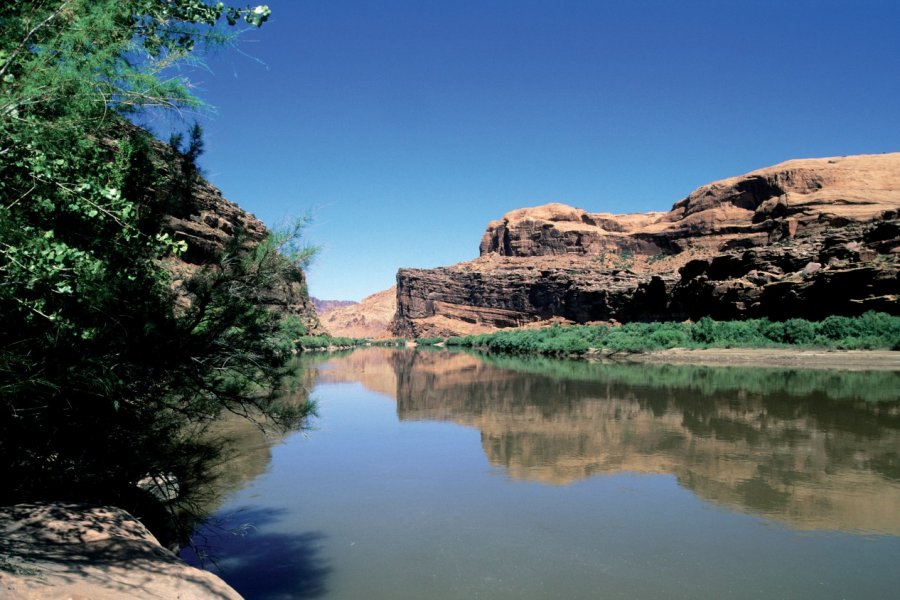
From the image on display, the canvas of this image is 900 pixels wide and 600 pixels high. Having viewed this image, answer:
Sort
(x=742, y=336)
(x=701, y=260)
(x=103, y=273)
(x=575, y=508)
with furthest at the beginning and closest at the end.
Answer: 1. (x=701, y=260)
2. (x=742, y=336)
3. (x=575, y=508)
4. (x=103, y=273)

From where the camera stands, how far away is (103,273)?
129 inches

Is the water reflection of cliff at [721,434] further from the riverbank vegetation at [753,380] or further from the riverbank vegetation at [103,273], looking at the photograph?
the riverbank vegetation at [103,273]

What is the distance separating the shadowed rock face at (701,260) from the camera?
38594 mm

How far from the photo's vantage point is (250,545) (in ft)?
19.8

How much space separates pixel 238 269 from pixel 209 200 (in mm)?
1512

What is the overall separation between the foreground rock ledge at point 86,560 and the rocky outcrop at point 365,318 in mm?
141930

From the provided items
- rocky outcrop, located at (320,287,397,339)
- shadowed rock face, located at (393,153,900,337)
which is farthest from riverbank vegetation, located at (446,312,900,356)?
rocky outcrop, located at (320,287,397,339)

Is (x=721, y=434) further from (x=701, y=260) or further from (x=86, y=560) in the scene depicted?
(x=701, y=260)

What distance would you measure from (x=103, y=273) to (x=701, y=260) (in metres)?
57.6

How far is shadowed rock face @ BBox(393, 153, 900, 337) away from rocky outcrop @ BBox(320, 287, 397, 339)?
3828cm

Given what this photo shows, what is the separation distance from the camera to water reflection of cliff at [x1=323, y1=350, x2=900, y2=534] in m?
7.46

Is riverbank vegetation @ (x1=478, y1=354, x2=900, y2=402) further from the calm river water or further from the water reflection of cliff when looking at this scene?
the calm river water

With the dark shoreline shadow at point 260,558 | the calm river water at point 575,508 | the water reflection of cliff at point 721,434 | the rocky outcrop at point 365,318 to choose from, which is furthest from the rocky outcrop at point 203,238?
the rocky outcrop at point 365,318

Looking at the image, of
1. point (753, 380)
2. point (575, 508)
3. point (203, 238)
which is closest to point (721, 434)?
point (575, 508)
